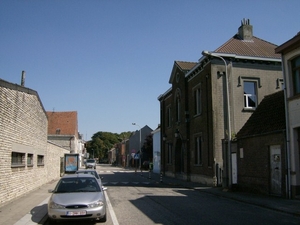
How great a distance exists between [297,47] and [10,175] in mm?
13997

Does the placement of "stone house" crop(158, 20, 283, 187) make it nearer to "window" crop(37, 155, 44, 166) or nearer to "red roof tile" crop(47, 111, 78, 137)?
"window" crop(37, 155, 44, 166)

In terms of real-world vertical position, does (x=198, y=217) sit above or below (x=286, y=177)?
below

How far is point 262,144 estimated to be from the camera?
17922 millimetres

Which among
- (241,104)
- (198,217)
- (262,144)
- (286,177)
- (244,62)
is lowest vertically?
(198,217)

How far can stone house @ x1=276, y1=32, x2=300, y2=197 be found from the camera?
15.4 m

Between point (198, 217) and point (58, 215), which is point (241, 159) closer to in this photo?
point (198, 217)

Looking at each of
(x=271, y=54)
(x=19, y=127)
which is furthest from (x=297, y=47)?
(x=19, y=127)

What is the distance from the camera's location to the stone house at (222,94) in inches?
961

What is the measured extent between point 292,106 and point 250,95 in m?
9.67

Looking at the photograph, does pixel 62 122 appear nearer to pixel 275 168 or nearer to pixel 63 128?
pixel 63 128

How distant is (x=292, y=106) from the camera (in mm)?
16047

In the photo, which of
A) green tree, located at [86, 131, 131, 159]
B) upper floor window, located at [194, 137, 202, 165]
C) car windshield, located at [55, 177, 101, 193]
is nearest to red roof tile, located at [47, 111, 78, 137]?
upper floor window, located at [194, 137, 202, 165]

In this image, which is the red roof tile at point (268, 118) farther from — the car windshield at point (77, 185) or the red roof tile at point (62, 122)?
the red roof tile at point (62, 122)

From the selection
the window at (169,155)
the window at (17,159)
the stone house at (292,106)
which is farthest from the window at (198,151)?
the window at (17,159)
